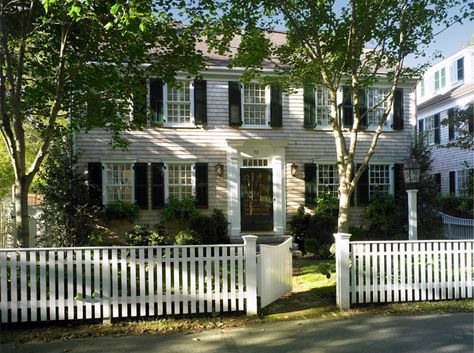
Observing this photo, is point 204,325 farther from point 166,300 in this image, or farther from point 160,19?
point 160,19

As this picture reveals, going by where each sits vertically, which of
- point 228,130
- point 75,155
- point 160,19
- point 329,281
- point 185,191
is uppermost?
point 160,19

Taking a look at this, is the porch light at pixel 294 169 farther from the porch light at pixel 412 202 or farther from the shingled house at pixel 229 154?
the porch light at pixel 412 202

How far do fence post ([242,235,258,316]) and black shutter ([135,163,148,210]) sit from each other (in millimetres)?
7826

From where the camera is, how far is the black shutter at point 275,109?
43.1 ft

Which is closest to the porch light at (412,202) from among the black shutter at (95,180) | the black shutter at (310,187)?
the black shutter at (310,187)

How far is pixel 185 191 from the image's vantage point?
42.0 feet

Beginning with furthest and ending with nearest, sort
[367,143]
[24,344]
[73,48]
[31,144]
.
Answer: [31,144] < [367,143] < [73,48] < [24,344]

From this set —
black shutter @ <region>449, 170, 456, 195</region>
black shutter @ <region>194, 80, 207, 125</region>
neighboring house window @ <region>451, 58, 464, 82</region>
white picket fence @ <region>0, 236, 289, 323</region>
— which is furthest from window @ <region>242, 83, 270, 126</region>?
neighboring house window @ <region>451, 58, 464, 82</region>

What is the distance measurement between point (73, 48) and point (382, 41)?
244 inches

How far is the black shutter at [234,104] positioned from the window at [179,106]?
1.32 metres

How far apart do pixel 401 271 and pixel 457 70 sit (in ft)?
59.1

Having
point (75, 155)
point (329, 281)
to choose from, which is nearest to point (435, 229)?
point (329, 281)

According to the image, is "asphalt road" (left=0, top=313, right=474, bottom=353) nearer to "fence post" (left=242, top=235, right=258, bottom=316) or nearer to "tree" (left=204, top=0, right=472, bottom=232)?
"fence post" (left=242, top=235, right=258, bottom=316)

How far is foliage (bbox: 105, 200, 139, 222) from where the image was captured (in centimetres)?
1188
